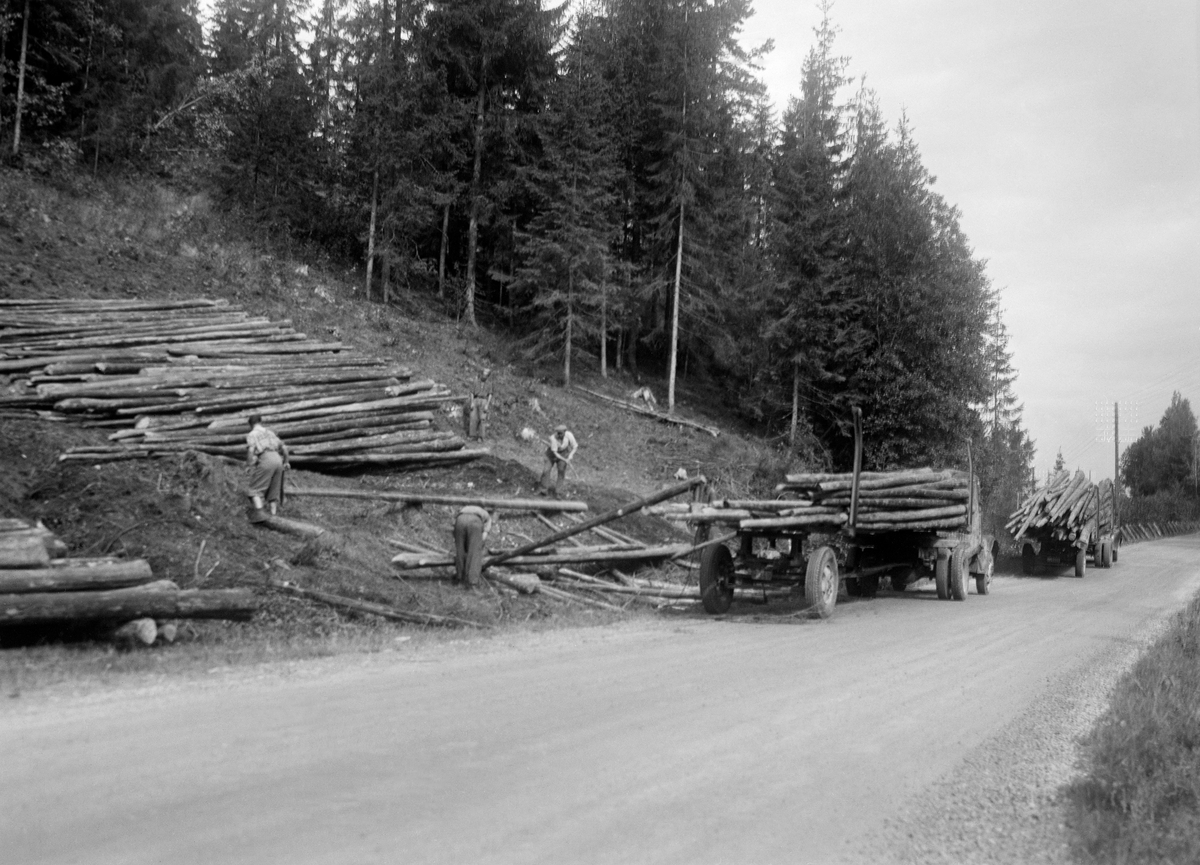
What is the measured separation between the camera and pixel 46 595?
8.31 metres

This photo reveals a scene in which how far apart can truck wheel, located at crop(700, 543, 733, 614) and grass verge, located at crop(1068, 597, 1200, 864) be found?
6069 millimetres

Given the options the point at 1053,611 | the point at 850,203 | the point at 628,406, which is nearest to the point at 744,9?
the point at 850,203

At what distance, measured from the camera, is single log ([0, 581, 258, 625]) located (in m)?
8.14

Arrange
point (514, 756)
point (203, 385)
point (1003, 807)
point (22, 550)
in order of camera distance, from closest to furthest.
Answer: point (1003, 807) → point (514, 756) → point (22, 550) → point (203, 385)

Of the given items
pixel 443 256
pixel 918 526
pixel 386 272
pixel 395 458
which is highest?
pixel 443 256

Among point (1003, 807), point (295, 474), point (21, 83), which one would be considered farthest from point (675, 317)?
point (1003, 807)

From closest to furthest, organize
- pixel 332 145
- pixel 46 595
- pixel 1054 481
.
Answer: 1. pixel 46 595
2. pixel 1054 481
3. pixel 332 145

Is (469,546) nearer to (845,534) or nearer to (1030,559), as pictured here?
(845,534)

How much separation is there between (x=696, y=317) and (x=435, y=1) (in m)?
16.7

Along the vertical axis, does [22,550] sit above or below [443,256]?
below

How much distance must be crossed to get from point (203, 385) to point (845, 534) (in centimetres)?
1356

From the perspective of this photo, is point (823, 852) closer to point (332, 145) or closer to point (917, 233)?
point (917, 233)

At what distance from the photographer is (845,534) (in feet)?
45.2

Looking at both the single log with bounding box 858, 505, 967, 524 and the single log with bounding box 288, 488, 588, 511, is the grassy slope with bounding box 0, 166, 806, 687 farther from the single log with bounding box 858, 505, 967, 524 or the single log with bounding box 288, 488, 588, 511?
the single log with bounding box 858, 505, 967, 524
